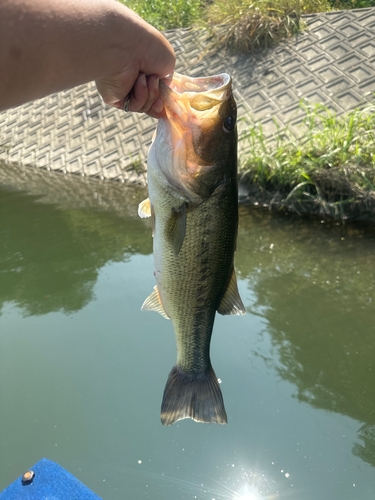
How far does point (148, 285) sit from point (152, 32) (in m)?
3.07

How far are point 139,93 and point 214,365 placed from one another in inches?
91.7

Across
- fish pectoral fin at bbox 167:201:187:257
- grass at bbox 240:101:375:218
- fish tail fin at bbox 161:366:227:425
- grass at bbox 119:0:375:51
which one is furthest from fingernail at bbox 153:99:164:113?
grass at bbox 119:0:375:51

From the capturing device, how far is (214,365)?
129 inches

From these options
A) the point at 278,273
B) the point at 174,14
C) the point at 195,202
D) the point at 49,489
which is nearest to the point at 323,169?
the point at 278,273

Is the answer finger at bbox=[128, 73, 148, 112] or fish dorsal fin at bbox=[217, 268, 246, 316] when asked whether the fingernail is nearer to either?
finger at bbox=[128, 73, 148, 112]

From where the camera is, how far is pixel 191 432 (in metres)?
2.78

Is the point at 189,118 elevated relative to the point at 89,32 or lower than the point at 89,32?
lower

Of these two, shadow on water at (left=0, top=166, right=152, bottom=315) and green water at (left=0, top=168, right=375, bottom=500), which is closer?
green water at (left=0, top=168, right=375, bottom=500)

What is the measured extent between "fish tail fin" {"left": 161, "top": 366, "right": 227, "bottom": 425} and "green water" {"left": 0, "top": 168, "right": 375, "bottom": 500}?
95 cm

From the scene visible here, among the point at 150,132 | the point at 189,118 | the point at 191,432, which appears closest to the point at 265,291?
the point at 191,432

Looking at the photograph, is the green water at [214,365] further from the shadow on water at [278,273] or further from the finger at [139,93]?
the finger at [139,93]

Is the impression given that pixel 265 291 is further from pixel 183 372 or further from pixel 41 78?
pixel 41 78

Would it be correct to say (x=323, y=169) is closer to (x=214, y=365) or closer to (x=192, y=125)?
(x=214, y=365)

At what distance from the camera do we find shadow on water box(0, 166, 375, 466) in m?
3.23
